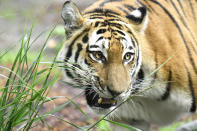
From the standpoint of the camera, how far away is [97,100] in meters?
2.91

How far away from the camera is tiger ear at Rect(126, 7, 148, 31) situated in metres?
2.97

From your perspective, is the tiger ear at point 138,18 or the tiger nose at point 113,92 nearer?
the tiger nose at point 113,92

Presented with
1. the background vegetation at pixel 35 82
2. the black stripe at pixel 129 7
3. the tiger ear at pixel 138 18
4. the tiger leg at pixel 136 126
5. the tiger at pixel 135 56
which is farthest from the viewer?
the tiger leg at pixel 136 126

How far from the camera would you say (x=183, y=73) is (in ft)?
10.4

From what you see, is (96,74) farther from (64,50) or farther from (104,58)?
(64,50)

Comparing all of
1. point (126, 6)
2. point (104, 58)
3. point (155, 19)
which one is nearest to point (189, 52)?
point (155, 19)

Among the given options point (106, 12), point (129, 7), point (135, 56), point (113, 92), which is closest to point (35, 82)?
point (113, 92)

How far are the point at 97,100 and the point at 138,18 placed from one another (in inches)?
29.9

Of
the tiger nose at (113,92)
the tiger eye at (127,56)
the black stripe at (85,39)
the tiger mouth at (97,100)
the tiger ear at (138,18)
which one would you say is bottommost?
the tiger mouth at (97,100)

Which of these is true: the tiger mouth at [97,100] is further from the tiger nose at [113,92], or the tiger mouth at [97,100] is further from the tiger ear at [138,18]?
the tiger ear at [138,18]

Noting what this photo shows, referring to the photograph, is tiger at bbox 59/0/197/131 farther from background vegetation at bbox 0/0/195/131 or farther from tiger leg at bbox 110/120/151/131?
background vegetation at bbox 0/0/195/131

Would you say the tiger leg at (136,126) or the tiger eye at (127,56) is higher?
the tiger eye at (127,56)

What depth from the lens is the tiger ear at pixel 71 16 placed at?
2842 mm

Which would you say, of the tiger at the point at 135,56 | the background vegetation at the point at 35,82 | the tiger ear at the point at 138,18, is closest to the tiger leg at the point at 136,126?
the tiger at the point at 135,56
